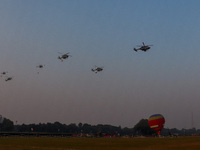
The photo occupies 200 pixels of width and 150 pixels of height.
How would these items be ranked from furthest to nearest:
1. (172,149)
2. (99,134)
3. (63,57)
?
(99,134) < (63,57) < (172,149)

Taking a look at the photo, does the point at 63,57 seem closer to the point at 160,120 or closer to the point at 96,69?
the point at 96,69

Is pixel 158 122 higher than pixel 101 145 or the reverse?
higher

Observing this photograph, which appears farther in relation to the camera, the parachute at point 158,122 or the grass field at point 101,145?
the parachute at point 158,122

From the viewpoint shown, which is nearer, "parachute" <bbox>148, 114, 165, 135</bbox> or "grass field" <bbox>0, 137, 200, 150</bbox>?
"grass field" <bbox>0, 137, 200, 150</bbox>

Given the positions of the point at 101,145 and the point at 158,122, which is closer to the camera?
the point at 101,145

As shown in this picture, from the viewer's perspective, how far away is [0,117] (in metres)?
200

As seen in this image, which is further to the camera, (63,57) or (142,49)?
(63,57)

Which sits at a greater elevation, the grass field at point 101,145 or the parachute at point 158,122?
the parachute at point 158,122

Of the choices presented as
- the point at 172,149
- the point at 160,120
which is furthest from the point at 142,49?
the point at 160,120

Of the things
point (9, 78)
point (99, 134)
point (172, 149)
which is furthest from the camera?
point (99, 134)

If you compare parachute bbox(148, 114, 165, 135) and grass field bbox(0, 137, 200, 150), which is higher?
parachute bbox(148, 114, 165, 135)

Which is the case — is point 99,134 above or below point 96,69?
below

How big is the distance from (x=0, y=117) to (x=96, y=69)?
142 metres

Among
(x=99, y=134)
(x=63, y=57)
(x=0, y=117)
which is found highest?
(x=63, y=57)
